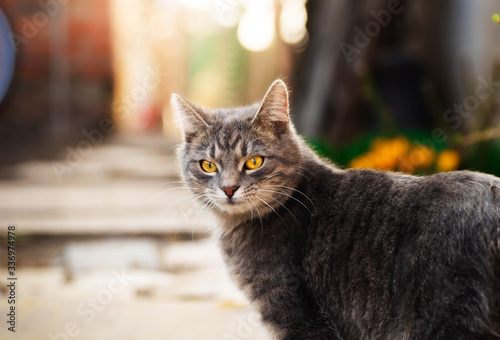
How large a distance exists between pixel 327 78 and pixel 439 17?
168 cm

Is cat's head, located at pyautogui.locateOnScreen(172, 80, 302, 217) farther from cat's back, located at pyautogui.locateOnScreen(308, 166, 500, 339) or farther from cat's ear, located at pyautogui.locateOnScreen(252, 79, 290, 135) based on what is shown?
cat's back, located at pyautogui.locateOnScreen(308, 166, 500, 339)

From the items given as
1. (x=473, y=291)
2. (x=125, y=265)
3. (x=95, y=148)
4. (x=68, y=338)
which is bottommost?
(x=95, y=148)

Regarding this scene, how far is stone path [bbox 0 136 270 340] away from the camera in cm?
254

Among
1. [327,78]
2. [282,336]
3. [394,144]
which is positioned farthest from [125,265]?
[327,78]

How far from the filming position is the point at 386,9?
5.30 meters

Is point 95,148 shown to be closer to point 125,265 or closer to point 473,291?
point 125,265

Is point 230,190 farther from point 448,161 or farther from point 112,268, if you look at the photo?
point 448,161

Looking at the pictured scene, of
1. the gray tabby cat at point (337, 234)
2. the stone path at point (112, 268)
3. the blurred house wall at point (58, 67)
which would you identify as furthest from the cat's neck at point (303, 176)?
the blurred house wall at point (58, 67)

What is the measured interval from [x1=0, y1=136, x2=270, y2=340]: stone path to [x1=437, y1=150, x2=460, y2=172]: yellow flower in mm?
1751

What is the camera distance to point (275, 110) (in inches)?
94.0

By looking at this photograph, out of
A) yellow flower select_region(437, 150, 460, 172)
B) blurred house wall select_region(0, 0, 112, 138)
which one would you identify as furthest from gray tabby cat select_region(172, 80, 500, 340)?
blurred house wall select_region(0, 0, 112, 138)

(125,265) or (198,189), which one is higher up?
(198,189)

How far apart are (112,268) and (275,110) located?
180cm

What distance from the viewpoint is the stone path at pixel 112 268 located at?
2541 millimetres
